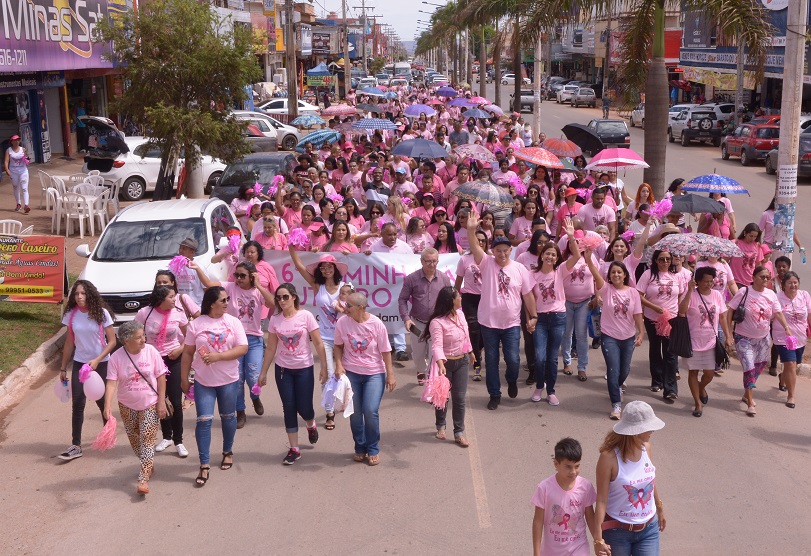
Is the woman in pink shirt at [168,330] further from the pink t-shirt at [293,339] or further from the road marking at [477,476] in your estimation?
the road marking at [477,476]

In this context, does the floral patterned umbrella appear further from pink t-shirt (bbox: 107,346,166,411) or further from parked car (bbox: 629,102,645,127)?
parked car (bbox: 629,102,645,127)

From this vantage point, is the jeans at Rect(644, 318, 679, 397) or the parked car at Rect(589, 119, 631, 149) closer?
the jeans at Rect(644, 318, 679, 397)

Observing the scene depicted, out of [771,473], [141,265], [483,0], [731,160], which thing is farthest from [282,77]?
[771,473]

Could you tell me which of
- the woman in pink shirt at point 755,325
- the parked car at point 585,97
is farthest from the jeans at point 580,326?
the parked car at point 585,97

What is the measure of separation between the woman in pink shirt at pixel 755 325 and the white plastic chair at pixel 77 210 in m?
13.1


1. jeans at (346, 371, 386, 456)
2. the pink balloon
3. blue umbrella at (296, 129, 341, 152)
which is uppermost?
blue umbrella at (296, 129, 341, 152)

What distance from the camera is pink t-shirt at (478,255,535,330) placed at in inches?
363

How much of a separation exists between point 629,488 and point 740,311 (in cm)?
481

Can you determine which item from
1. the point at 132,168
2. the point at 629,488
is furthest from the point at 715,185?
the point at 132,168

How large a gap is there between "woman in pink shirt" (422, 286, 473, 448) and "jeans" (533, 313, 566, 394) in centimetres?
147

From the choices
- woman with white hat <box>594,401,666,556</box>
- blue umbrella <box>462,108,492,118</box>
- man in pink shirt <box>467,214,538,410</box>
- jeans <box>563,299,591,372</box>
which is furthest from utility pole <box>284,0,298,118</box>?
woman with white hat <box>594,401,666,556</box>

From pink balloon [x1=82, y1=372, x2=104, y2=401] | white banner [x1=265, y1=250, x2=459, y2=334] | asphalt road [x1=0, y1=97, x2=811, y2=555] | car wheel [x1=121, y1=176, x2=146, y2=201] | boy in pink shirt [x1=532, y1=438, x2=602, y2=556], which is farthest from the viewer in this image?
car wheel [x1=121, y1=176, x2=146, y2=201]

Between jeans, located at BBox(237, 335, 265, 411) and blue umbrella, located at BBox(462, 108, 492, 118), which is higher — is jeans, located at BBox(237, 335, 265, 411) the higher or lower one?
the lower one

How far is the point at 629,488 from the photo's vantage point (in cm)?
526
